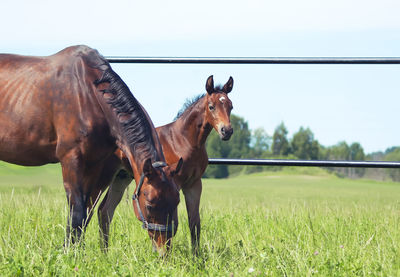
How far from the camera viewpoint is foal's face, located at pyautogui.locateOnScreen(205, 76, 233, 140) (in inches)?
149

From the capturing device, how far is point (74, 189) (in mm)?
3170

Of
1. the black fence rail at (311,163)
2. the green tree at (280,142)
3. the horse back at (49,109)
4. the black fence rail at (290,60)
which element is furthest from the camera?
the green tree at (280,142)

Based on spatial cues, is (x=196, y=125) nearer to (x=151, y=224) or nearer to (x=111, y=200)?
(x=111, y=200)

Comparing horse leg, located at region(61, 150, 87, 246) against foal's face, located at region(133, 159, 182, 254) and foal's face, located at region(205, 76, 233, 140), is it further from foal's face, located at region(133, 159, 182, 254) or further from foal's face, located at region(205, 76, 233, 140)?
foal's face, located at region(205, 76, 233, 140)

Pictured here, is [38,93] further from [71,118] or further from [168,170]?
[168,170]

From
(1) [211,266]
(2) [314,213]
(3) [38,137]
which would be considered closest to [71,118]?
(3) [38,137]

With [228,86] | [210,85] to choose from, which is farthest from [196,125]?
[228,86]

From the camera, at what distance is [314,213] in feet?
14.7

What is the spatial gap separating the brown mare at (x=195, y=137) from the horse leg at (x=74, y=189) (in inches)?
25.3

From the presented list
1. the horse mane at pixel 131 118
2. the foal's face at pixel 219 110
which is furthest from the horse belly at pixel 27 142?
the foal's face at pixel 219 110

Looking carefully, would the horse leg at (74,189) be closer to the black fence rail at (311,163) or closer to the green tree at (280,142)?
the black fence rail at (311,163)

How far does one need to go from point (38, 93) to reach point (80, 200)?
797mm

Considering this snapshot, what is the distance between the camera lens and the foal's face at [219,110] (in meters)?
3.78

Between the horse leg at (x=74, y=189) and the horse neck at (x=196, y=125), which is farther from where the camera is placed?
the horse neck at (x=196, y=125)
